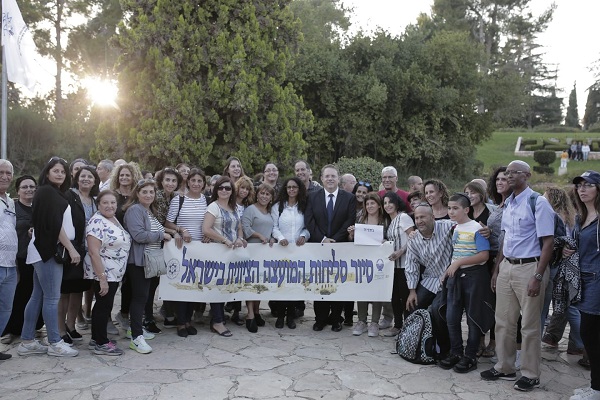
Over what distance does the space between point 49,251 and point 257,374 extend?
241 centimetres

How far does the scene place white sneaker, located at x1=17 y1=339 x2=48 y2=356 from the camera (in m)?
5.60

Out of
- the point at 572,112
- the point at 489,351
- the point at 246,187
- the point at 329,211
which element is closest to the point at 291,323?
the point at 329,211

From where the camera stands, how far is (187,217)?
6547mm

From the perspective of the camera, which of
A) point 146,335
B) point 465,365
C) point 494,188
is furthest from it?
point 146,335

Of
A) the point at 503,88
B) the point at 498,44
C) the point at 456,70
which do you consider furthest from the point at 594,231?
the point at 498,44

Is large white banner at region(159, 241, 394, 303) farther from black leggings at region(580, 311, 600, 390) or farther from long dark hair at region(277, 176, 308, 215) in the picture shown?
black leggings at region(580, 311, 600, 390)

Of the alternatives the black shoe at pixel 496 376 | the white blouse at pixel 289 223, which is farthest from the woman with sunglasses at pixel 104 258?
the black shoe at pixel 496 376

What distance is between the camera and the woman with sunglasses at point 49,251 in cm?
533

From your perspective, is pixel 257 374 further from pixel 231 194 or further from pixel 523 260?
pixel 523 260

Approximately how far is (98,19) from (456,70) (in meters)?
20.0

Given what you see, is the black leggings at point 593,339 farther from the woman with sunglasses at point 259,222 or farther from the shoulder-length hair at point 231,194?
the shoulder-length hair at point 231,194

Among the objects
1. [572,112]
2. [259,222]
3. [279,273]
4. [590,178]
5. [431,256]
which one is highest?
[572,112]

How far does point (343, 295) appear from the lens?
679cm

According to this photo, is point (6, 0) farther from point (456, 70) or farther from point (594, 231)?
point (456, 70)
